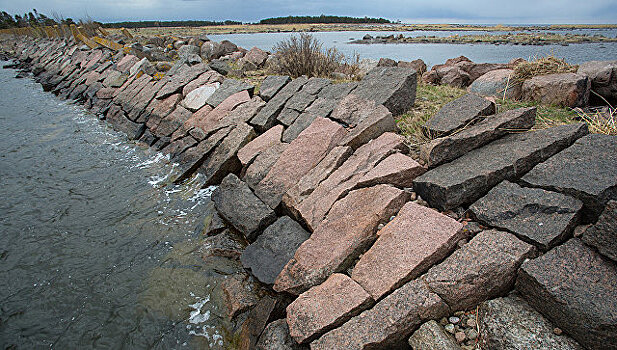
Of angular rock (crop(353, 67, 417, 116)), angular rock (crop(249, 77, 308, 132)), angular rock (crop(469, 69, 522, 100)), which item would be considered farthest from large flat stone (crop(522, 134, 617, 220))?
angular rock (crop(249, 77, 308, 132))

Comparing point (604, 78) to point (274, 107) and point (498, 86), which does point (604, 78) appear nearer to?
point (498, 86)

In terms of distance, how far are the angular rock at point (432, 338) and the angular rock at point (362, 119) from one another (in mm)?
2588

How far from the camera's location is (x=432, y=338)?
88.7 inches

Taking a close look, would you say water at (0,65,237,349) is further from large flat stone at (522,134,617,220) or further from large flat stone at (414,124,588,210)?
large flat stone at (522,134,617,220)

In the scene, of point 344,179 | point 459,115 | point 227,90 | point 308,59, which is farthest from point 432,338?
point 308,59

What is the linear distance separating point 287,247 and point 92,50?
688 inches

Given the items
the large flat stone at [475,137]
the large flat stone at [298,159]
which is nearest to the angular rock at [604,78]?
the large flat stone at [475,137]

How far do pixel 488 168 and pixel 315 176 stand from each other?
2.08m

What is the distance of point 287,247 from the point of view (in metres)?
3.79

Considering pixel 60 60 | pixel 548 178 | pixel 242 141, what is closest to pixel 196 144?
pixel 242 141

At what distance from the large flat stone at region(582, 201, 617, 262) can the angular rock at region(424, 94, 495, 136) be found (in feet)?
6.52

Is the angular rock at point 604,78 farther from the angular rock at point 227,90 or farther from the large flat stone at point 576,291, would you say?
the angular rock at point 227,90

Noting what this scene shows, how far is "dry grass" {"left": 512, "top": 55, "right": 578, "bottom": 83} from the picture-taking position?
5.86m

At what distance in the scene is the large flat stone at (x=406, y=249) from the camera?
8.70 feet
